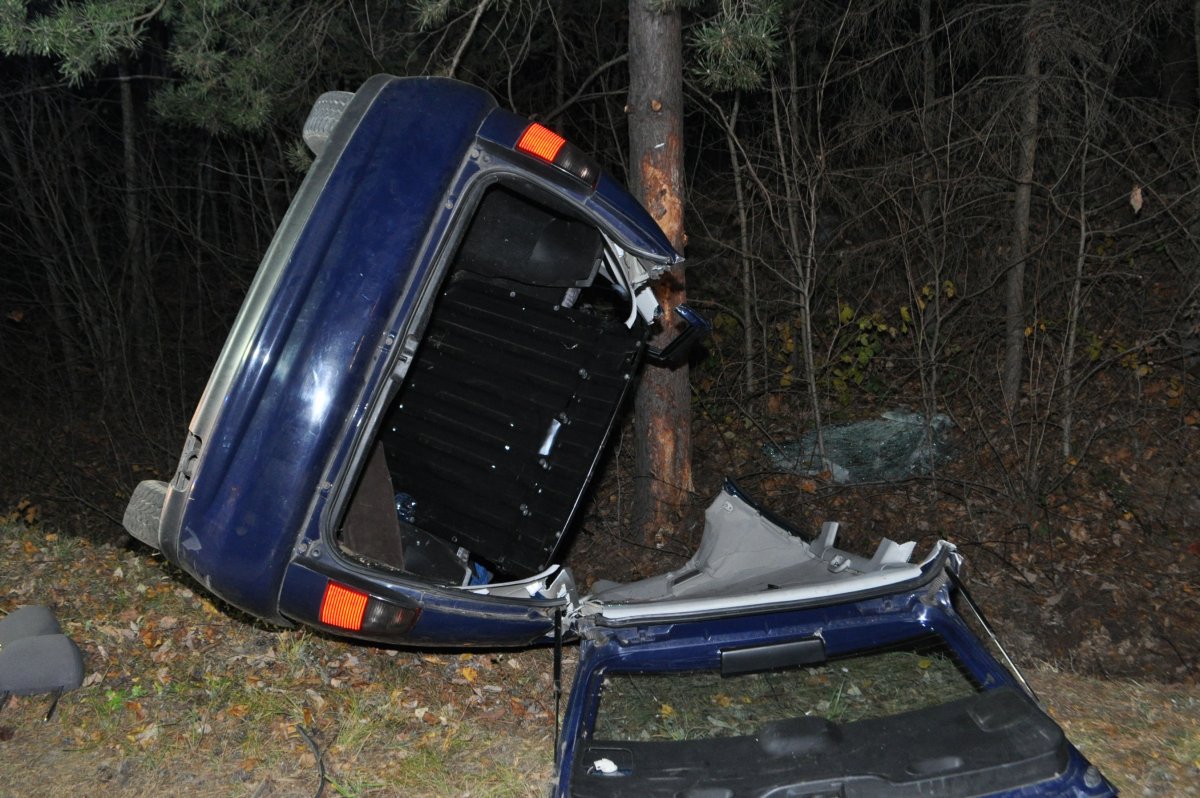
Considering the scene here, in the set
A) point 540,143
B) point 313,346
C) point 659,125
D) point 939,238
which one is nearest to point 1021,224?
point 939,238

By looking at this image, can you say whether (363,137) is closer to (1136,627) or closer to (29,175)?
(1136,627)

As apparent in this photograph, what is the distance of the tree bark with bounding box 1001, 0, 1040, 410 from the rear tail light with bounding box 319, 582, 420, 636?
539 cm

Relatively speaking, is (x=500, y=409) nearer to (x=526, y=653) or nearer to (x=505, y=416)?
(x=505, y=416)

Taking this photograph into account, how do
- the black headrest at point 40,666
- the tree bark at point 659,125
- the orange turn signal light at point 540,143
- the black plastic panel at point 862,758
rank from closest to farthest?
1. the black plastic panel at point 862,758
2. the orange turn signal light at point 540,143
3. the black headrest at point 40,666
4. the tree bark at point 659,125

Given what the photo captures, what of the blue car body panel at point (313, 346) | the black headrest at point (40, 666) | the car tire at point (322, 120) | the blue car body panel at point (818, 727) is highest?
the car tire at point (322, 120)

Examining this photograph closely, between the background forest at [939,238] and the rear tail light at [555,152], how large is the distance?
7.61 feet

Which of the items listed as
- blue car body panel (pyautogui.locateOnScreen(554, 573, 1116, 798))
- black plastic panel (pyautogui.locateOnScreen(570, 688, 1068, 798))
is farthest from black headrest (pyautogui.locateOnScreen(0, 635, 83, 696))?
black plastic panel (pyautogui.locateOnScreen(570, 688, 1068, 798))

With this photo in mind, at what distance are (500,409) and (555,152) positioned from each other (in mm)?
1831

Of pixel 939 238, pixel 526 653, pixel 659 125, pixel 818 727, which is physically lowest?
pixel 526 653

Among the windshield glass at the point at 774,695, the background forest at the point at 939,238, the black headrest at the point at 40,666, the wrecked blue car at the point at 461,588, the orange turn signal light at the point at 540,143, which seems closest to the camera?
the wrecked blue car at the point at 461,588

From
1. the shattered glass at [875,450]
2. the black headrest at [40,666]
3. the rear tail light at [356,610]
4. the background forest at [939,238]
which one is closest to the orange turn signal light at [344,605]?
the rear tail light at [356,610]

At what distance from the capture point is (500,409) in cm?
524

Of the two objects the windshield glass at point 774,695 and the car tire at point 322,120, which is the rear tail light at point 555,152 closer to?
the car tire at point 322,120

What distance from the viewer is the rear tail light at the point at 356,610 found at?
3406 mm
